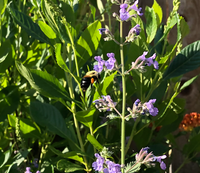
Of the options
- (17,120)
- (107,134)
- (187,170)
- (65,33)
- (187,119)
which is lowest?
(187,170)

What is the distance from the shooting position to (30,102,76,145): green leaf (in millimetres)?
851

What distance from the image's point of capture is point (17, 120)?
949mm

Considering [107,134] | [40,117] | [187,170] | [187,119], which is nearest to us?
[40,117]

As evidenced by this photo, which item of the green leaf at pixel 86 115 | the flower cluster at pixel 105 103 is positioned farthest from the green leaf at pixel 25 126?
the flower cluster at pixel 105 103

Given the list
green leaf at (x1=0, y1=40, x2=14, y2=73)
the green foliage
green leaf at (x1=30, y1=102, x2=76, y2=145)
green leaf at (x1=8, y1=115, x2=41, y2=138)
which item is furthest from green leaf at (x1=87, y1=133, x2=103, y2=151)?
green leaf at (x1=0, y1=40, x2=14, y2=73)

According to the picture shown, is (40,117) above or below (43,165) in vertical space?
above

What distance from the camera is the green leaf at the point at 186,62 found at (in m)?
0.89

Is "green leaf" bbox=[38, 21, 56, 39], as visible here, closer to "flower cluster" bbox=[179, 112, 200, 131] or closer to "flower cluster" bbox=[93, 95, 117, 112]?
"flower cluster" bbox=[93, 95, 117, 112]

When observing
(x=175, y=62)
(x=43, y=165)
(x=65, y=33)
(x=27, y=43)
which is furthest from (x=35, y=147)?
(x=175, y=62)

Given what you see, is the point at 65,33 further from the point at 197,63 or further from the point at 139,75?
the point at 197,63

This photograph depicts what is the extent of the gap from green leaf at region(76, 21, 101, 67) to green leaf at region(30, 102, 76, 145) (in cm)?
19

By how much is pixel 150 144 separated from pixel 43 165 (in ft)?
1.42

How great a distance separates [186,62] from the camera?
909 millimetres

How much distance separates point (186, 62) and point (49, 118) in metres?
0.49
